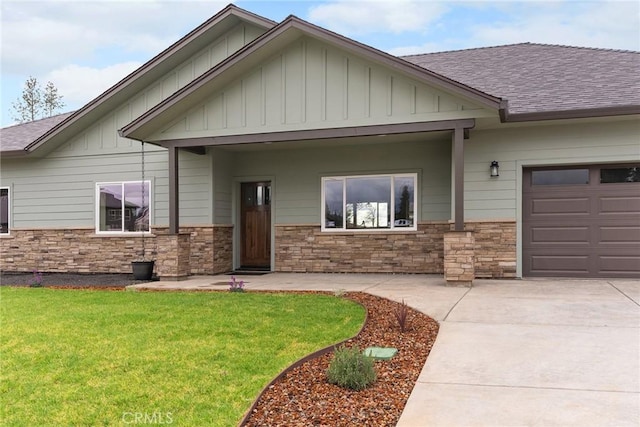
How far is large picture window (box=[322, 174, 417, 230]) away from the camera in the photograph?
11148 millimetres

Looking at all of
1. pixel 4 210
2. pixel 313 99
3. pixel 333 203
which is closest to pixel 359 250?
pixel 333 203

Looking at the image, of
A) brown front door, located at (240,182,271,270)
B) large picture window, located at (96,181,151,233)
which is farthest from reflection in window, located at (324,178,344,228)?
large picture window, located at (96,181,151,233)

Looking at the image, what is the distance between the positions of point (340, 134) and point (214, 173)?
3932mm

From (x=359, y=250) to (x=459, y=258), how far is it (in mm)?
3296

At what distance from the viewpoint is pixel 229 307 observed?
668cm

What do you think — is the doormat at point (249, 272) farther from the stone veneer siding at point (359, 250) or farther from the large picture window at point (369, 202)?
the large picture window at point (369, 202)

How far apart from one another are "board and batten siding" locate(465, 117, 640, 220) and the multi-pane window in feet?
42.8

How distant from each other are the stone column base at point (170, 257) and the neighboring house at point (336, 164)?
3cm

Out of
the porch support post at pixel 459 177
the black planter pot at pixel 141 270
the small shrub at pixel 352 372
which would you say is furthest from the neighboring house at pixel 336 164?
the small shrub at pixel 352 372

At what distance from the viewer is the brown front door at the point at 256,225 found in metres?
12.4

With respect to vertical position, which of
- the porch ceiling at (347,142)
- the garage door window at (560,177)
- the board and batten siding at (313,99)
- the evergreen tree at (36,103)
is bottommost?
the garage door window at (560,177)

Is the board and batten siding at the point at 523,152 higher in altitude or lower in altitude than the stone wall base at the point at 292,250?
higher

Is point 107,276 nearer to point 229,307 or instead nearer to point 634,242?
point 229,307

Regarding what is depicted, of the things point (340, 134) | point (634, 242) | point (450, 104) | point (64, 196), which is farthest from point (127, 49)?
point (634, 242)
